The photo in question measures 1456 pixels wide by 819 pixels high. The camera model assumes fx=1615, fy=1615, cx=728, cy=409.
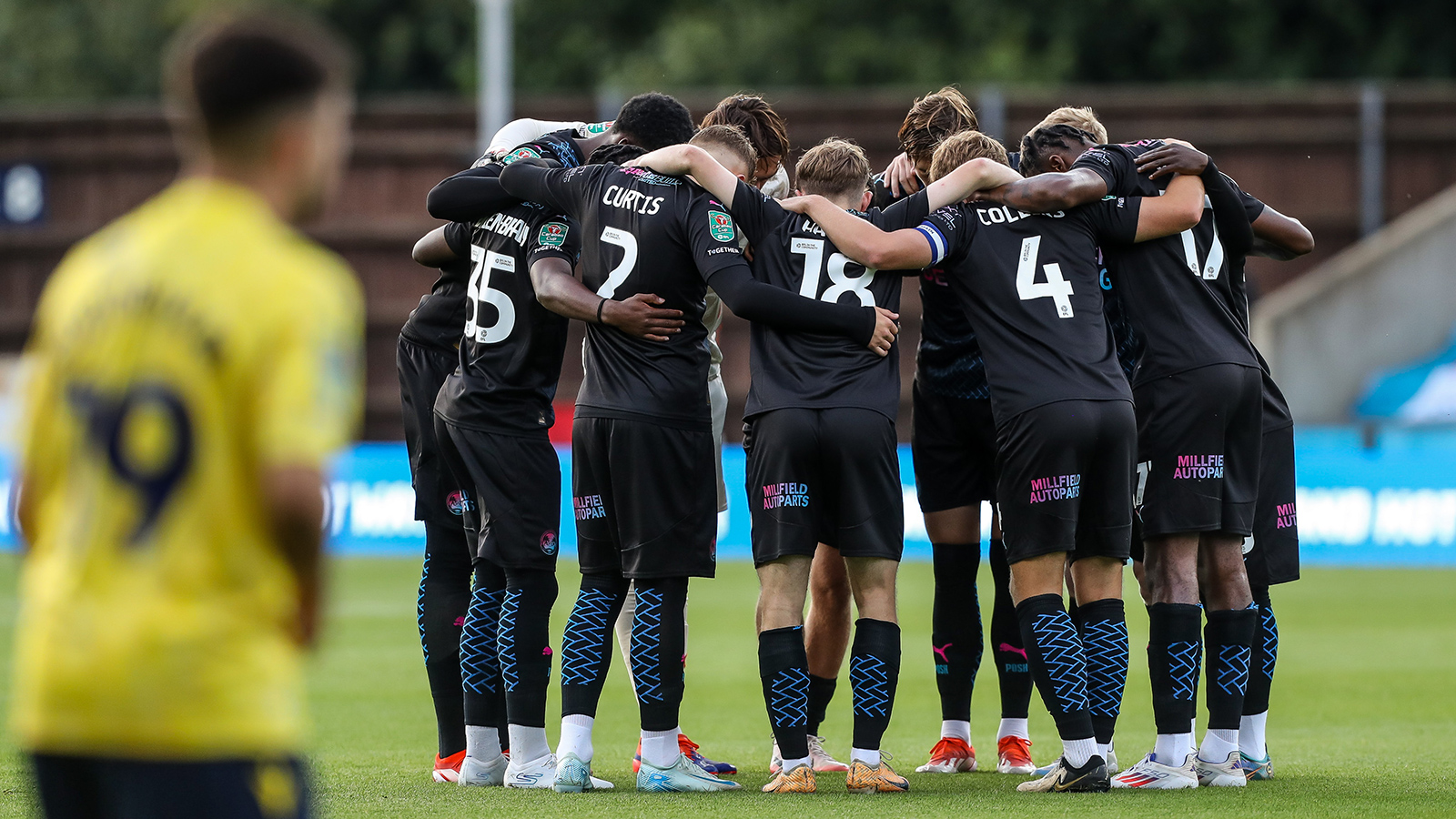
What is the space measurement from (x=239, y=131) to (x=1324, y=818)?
396cm

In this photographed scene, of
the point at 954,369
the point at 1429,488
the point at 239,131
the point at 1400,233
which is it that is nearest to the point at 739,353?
the point at 1400,233

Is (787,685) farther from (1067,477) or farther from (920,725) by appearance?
(920,725)

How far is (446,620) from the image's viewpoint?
20.1 ft

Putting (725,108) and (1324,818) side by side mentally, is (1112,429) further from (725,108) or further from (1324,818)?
(725,108)

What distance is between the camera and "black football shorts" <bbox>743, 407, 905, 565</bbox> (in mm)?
5445

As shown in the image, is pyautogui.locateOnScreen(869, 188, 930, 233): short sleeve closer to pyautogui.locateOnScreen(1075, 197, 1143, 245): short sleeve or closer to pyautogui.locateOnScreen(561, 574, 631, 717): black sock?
pyautogui.locateOnScreen(1075, 197, 1143, 245): short sleeve

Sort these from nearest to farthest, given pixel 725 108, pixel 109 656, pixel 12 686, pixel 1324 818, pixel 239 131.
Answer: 1. pixel 109 656
2. pixel 239 131
3. pixel 1324 818
4. pixel 725 108
5. pixel 12 686

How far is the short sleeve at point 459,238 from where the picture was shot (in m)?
6.10

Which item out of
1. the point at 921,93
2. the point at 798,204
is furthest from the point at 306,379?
the point at 921,93

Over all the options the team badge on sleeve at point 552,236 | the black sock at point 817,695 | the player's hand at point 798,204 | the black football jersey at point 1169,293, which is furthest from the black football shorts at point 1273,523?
the team badge on sleeve at point 552,236

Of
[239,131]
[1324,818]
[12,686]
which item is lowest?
[12,686]

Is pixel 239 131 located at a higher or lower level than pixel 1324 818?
higher

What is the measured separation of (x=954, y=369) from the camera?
20.1ft

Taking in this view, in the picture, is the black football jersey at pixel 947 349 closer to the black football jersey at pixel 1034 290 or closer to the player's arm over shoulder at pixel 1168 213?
the black football jersey at pixel 1034 290
